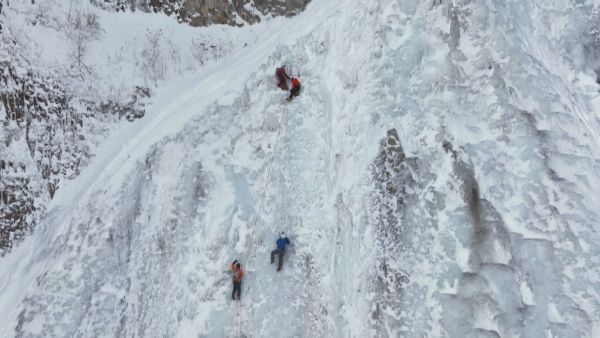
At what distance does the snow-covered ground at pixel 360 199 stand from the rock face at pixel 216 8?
488 cm

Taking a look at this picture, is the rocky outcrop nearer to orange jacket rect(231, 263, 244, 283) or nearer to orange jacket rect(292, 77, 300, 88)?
orange jacket rect(292, 77, 300, 88)

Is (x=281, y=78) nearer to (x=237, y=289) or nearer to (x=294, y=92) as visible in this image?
(x=294, y=92)

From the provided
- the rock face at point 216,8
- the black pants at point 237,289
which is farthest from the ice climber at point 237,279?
the rock face at point 216,8

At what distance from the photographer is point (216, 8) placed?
17.5 m

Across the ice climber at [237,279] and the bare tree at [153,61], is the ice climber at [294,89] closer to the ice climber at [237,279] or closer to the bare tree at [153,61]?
the ice climber at [237,279]

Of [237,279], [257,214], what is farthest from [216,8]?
[237,279]

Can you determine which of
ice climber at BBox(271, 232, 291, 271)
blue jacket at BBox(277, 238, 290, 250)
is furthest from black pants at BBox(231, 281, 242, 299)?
blue jacket at BBox(277, 238, 290, 250)

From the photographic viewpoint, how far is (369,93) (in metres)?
10.2

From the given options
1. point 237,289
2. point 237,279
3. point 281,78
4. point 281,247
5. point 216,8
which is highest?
point 216,8

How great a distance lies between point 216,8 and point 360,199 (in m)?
10.7

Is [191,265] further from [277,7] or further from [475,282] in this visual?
[277,7]

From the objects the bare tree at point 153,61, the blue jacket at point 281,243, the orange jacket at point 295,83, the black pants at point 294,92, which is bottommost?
the blue jacket at point 281,243

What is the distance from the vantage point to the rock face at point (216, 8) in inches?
684

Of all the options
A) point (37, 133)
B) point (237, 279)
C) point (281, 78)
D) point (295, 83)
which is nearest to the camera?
point (237, 279)
